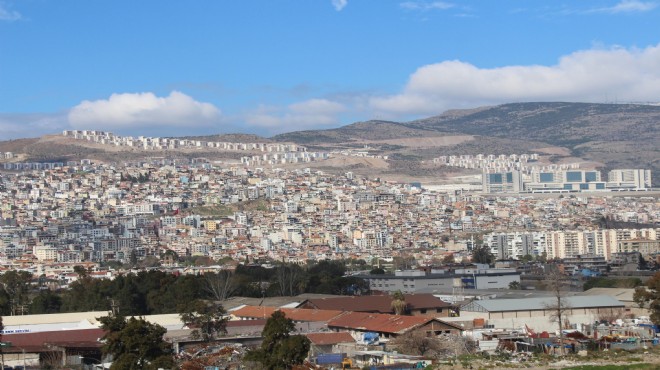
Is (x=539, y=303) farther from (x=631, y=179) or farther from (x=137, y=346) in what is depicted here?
(x=631, y=179)

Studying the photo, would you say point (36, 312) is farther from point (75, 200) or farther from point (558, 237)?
point (75, 200)

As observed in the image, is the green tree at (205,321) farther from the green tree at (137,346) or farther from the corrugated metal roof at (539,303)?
the corrugated metal roof at (539,303)

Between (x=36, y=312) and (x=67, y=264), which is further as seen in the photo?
(x=67, y=264)

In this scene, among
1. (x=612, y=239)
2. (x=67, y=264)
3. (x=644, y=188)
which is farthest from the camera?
(x=644, y=188)

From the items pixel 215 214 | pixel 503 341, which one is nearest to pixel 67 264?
pixel 215 214

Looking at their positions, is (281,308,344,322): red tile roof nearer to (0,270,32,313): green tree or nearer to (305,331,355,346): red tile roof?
(305,331,355,346): red tile roof

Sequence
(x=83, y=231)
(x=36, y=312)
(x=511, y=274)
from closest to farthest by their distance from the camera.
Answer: (x=36, y=312) → (x=511, y=274) → (x=83, y=231)

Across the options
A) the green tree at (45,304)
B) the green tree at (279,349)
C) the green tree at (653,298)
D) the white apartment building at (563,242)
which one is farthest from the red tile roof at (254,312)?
the white apartment building at (563,242)
